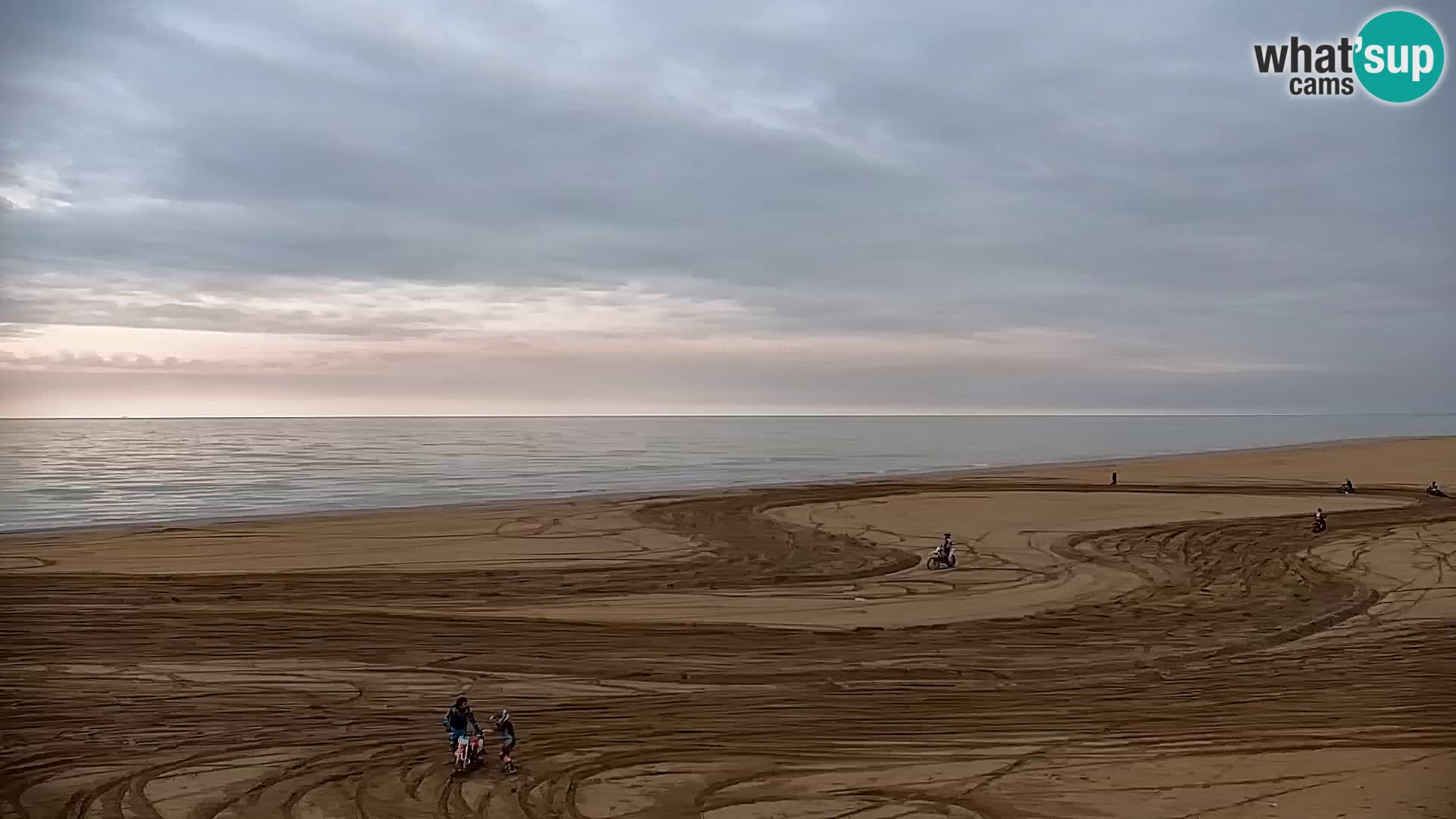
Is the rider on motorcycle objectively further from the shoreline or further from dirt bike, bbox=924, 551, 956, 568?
dirt bike, bbox=924, 551, 956, 568

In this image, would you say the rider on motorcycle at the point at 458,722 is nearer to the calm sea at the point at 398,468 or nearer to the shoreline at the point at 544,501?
the shoreline at the point at 544,501

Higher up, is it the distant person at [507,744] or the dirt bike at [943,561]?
the dirt bike at [943,561]

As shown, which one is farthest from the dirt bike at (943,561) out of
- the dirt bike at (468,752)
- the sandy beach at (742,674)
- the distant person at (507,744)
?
the dirt bike at (468,752)

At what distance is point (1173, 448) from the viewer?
8269cm

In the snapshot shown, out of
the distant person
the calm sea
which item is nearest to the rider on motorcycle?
the distant person

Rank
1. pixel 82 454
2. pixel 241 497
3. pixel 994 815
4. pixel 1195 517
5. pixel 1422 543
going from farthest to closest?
pixel 82 454 < pixel 241 497 < pixel 1195 517 < pixel 1422 543 < pixel 994 815

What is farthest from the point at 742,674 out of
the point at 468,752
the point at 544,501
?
the point at 544,501

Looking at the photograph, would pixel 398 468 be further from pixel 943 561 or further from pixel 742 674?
pixel 742 674

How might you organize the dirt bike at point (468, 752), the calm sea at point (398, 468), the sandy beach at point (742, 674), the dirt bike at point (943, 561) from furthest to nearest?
the calm sea at point (398, 468) → the dirt bike at point (943, 561) → the dirt bike at point (468, 752) → the sandy beach at point (742, 674)

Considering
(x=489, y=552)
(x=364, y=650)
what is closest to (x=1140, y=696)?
(x=364, y=650)

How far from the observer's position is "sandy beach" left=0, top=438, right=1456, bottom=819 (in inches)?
324

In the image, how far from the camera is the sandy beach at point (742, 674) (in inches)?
324

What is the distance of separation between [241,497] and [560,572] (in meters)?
23.9

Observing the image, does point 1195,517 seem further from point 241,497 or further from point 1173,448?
point 1173,448
